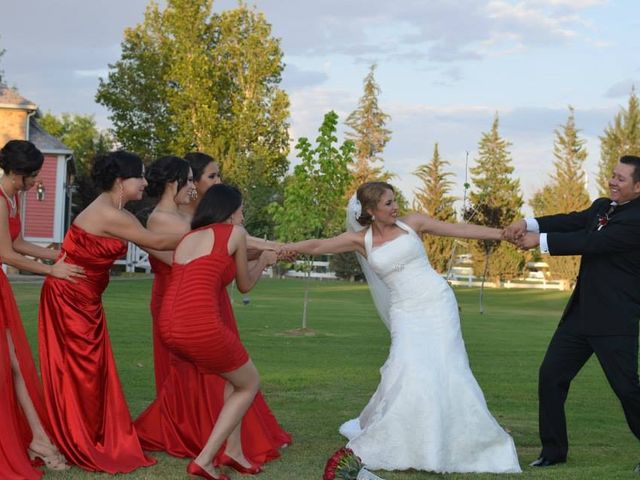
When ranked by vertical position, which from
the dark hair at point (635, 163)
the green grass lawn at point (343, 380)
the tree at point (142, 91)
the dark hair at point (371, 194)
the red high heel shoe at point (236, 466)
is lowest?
the green grass lawn at point (343, 380)

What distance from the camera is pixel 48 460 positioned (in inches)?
290

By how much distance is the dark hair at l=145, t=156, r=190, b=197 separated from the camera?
809 centimetres

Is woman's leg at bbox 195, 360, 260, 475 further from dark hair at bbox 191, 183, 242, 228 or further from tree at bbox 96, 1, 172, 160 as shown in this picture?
tree at bbox 96, 1, 172, 160

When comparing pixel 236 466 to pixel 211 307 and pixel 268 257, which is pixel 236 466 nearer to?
pixel 211 307

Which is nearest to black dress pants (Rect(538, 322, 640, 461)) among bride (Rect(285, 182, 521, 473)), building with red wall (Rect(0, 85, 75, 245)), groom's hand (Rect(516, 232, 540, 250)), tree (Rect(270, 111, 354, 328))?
bride (Rect(285, 182, 521, 473))

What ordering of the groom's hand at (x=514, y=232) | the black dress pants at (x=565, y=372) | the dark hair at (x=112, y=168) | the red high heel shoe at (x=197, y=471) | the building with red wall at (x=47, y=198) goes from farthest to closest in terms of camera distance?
the building with red wall at (x=47, y=198) → the groom's hand at (x=514, y=232) → the black dress pants at (x=565, y=372) → the dark hair at (x=112, y=168) → the red high heel shoe at (x=197, y=471)

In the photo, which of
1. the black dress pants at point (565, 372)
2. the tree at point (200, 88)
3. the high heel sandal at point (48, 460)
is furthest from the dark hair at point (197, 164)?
the tree at point (200, 88)

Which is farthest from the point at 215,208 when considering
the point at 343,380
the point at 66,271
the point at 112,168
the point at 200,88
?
the point at 200,88

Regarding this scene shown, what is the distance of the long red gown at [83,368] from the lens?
7.51 metres

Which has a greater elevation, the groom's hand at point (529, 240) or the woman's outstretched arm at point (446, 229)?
the woman's outstretched arm at point (446, 229)

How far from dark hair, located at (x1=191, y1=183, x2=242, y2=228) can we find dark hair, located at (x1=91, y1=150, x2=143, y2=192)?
88 centimetres

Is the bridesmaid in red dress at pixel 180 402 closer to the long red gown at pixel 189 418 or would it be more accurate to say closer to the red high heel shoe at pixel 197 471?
the long red gown at pixel 189 418

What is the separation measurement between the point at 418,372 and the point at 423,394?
0.19 metres

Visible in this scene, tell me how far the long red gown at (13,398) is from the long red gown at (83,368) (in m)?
0.14
